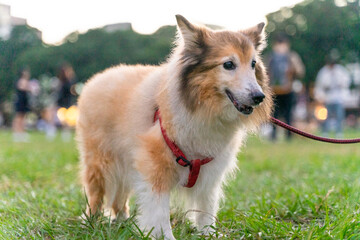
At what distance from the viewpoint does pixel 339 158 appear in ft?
26.8

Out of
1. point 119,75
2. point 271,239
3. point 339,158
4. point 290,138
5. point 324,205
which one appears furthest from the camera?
point 290,138

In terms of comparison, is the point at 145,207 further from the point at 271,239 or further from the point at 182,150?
the point at 271,239

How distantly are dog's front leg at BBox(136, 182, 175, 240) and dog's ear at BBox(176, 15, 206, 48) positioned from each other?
1290 mm

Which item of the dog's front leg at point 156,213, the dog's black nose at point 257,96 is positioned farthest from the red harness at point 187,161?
the dog's black nose at point 257,96

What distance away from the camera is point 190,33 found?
11.3 ft

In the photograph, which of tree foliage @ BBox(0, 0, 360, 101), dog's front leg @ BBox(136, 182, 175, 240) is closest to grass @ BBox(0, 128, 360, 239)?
dog's front leg @ BBox(136, 182, 175, 240)

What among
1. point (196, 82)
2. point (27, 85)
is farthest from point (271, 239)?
point (27, 85)

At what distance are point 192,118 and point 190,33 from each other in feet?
2.44

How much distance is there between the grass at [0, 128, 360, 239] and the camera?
3316 mm

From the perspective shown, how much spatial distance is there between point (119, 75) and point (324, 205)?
2519 mm

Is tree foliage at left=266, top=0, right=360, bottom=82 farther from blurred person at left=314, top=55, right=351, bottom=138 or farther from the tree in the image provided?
the tree

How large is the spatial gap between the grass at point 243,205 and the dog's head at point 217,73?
3.38ft

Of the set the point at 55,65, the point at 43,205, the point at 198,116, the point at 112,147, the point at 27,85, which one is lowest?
the point at 55,65

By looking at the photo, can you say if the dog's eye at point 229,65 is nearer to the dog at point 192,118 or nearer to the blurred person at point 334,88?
the dog at point 192,118
